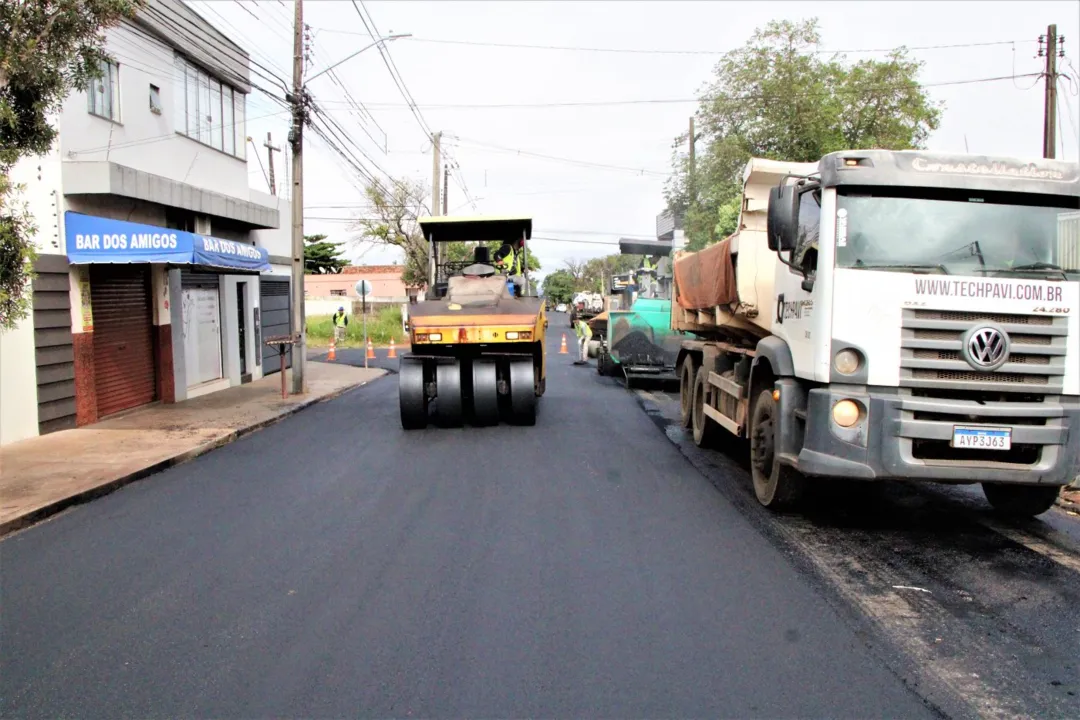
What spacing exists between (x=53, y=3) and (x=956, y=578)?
854 cm

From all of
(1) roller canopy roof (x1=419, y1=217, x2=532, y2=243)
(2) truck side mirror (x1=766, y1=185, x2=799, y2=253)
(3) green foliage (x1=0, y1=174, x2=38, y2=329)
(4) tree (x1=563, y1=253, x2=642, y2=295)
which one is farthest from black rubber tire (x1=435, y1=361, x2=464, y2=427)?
(4) tree (x1=563, y1=253, x2=642, y2=295)

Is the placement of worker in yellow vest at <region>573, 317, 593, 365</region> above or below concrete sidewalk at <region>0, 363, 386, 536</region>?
above

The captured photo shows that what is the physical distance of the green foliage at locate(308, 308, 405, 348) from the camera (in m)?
36.9

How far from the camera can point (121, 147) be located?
12.9m

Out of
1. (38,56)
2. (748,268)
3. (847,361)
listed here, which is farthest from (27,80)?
(847,361)

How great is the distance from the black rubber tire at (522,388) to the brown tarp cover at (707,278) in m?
2.44

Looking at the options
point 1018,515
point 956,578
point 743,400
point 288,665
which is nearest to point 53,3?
point 288,665

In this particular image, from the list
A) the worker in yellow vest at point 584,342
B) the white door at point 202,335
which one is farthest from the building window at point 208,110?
the worker in yellow vest at point 584,342

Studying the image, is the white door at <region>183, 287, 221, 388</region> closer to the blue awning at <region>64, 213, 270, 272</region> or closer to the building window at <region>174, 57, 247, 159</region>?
the building window at <region>174, 57, 247, 159</region>

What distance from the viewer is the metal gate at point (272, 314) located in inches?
829

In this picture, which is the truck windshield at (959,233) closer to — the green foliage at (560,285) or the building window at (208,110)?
the building window at (208,110)

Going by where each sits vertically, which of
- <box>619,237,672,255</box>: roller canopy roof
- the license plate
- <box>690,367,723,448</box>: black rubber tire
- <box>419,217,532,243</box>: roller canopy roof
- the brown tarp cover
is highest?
<box>619,237,672,255</box>: roller canopy roof

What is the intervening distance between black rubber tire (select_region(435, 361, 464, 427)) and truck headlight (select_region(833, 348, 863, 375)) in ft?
22.0

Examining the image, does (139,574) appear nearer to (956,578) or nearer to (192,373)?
(956,578)
